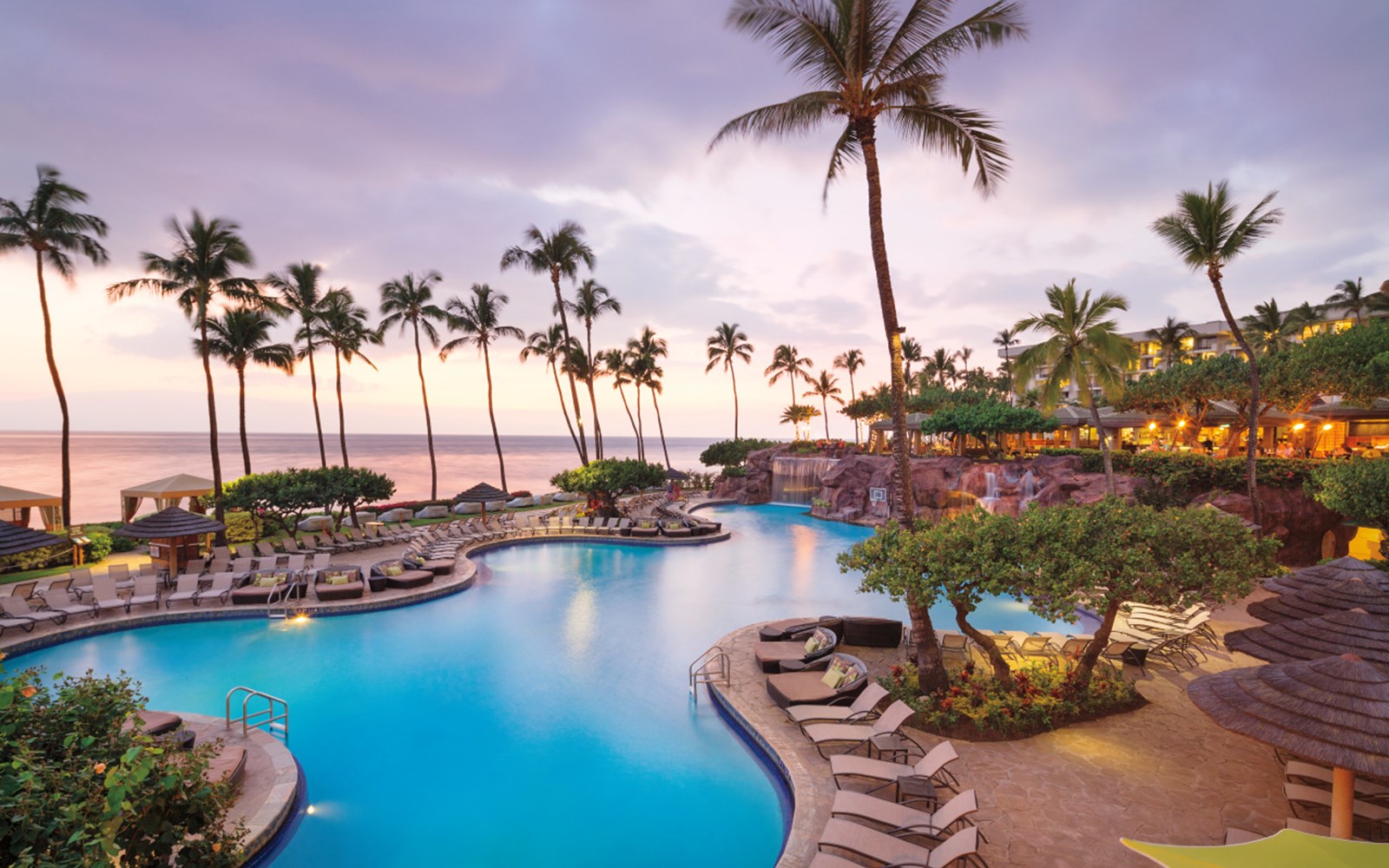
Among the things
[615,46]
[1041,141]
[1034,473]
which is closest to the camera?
[615,46]

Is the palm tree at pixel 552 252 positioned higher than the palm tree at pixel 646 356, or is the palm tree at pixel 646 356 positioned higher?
the palm tree at pixel 552 252

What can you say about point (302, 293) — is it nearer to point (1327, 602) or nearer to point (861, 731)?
point (861, 731)

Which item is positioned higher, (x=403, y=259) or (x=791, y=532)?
(x=403, y=259)

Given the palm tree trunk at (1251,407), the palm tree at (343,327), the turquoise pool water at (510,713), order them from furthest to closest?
the palm tree at (343,327) < the palm tree trunk at (1251,407) < the turquoise pool water at (510,713)

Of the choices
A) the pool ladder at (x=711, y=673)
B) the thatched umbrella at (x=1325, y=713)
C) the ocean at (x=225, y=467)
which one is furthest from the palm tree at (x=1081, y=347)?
the ocean at (x=225, y=467)

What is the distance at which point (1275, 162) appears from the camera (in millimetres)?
21594

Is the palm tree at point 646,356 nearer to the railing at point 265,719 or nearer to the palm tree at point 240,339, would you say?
the palm tree at point 240,339

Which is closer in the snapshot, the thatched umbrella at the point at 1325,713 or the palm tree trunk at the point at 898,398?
the thatched umbrella at the point at 1325,713

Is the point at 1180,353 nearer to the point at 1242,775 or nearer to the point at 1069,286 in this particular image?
the point at 1069,286

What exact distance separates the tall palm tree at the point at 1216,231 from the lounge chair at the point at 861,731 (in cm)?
1770

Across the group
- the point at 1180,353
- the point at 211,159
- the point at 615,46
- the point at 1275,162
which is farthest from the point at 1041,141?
the point at 1180,353

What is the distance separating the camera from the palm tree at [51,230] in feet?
67.0

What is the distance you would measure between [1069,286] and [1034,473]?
1286 centimetres

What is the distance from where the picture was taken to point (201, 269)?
21359 millimetres
